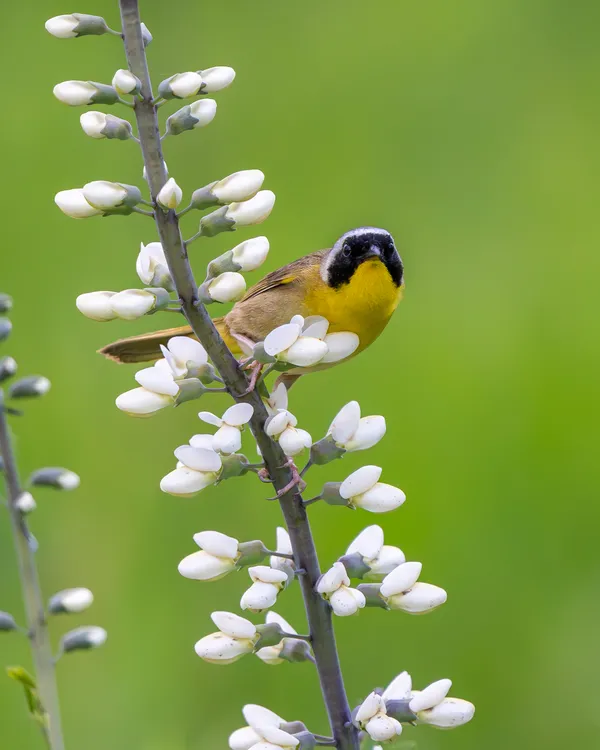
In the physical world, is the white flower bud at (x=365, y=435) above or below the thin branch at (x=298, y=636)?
above

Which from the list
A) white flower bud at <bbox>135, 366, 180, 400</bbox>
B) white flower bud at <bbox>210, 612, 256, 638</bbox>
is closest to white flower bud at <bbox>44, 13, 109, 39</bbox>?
white flower bud at <bbox>135, 366, 180, 400</bbox>

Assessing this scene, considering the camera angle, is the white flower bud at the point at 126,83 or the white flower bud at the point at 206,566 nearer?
the white flower bud at the point at 126,83

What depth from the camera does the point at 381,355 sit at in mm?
4996

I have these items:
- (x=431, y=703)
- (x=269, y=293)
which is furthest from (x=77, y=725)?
(x=431, y=703)

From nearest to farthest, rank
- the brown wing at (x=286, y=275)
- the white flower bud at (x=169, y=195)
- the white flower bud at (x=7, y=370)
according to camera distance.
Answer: the white flower bud at (x=169, y=195) → the white flower bud at (x=7, y=370) → the brown wing at (x=286, y=275)

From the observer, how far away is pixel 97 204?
168 centimetres

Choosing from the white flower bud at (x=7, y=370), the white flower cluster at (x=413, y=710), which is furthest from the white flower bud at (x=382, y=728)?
the white flower bud at (x=7, y=370)

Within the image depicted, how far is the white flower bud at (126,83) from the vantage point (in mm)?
1603

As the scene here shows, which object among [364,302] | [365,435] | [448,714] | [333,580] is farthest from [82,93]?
[364,302]

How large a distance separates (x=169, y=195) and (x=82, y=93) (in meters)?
0.23

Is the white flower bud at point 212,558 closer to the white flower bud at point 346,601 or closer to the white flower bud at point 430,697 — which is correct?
the white flower bud at point 346,601

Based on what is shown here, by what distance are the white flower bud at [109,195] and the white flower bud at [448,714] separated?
31.7 inches

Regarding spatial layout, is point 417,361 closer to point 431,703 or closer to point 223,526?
point 223,526

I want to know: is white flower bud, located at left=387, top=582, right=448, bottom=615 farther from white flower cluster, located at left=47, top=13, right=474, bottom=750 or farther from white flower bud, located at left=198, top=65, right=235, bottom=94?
white flower bud, located at left=198, top=65, right=235, bottom=94
